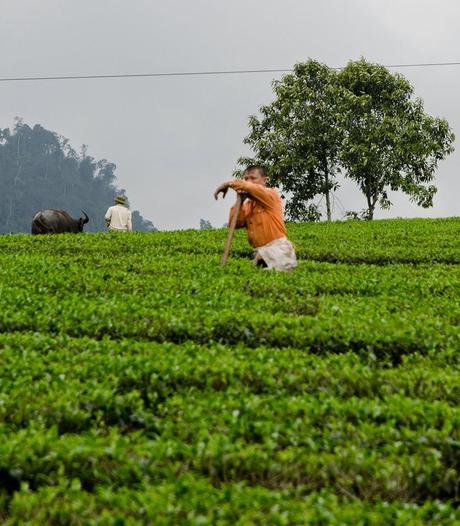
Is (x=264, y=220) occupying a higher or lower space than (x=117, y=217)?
lower

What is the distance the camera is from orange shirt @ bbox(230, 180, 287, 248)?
13.0 meters

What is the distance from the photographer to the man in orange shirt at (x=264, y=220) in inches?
512

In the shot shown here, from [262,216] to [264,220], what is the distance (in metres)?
0.08

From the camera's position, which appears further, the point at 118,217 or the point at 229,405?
the point at 118,217

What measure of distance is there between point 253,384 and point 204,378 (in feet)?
1.41

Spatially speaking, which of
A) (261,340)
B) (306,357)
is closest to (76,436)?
(306,357)

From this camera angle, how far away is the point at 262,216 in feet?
43.2

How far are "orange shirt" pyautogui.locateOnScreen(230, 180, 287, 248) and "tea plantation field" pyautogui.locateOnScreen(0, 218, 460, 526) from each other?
1.82m

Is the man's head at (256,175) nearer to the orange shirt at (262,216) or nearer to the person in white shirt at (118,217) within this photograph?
the orange shirt at (262,216)

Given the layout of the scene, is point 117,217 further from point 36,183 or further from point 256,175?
point 36,183

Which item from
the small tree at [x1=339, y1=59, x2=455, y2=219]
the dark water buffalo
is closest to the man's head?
the dark water buffalo

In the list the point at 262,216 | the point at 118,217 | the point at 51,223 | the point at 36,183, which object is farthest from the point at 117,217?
the point at 36,183

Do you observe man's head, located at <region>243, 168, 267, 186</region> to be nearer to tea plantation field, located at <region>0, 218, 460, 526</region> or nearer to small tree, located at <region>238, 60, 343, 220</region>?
tea plantation field, located at <region>0, 218, 460, 526</region>

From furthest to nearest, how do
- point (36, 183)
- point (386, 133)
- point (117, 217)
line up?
point (36, 183)
point (386, 133)
point (117, 217)
